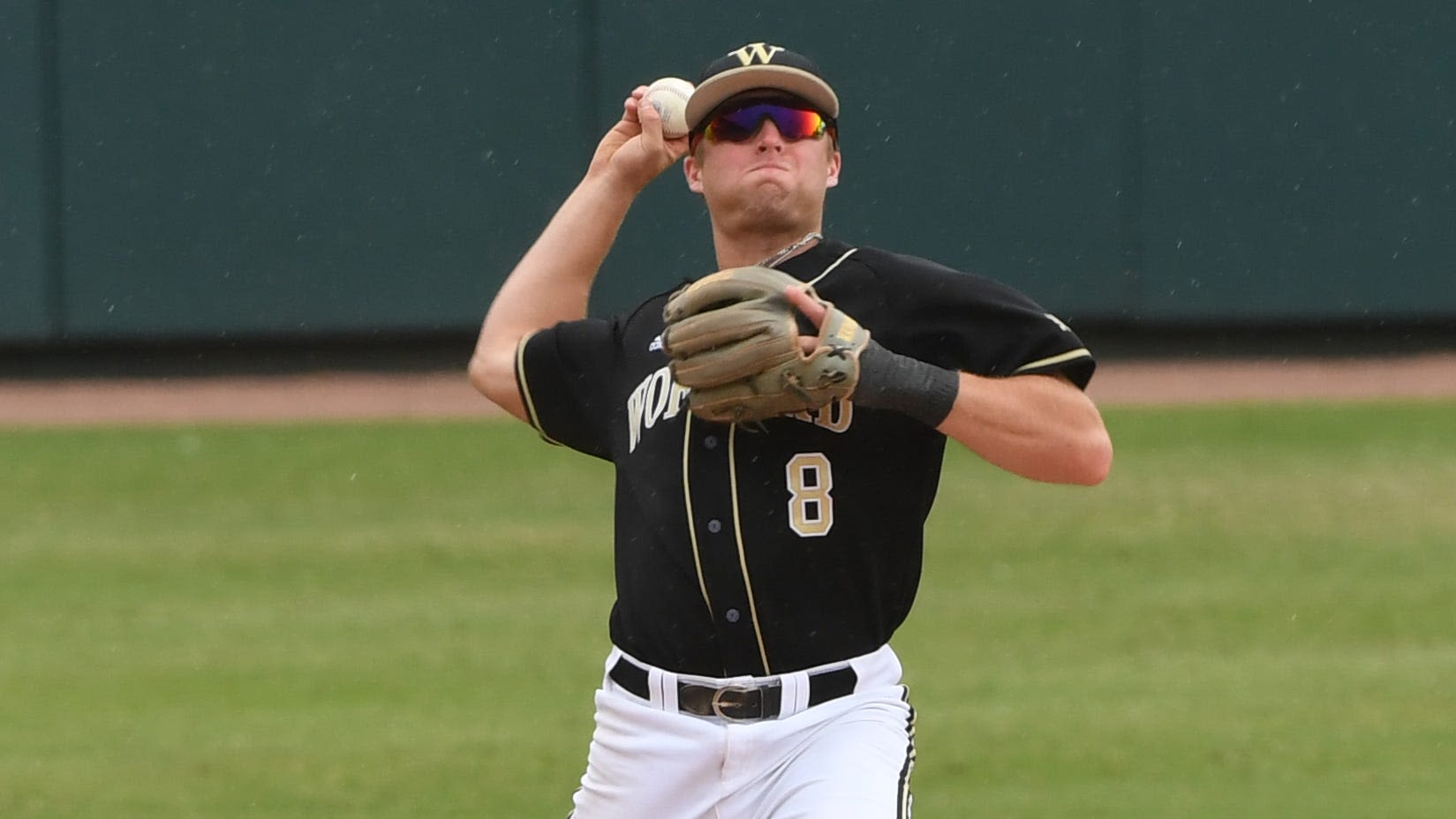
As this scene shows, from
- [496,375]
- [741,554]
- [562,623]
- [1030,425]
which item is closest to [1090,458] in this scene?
[1030,425]

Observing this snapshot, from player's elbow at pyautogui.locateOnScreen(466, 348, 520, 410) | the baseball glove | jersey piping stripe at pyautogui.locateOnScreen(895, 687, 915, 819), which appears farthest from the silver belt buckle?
player's elbow at pyautogui.locateOnScreen(466, 348, 520, 410)

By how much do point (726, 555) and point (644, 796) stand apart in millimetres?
391

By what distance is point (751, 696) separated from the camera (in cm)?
344

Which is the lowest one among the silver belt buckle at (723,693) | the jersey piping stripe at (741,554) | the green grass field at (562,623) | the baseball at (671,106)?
the green grass field at (562,623)

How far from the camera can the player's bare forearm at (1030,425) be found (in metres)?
3.23

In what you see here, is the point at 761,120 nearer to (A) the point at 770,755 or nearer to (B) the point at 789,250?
(B) the point at 789,250

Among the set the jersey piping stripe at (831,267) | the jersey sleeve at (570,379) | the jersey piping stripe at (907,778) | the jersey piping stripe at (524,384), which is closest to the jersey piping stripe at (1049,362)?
the jersey piping stripe at (831,267)

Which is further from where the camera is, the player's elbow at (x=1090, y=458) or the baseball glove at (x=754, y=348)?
the player's elbow at (x=1090, y=458)

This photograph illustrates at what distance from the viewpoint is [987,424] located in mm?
3232

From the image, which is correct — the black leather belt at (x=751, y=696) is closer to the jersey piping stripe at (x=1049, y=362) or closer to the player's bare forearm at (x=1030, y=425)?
the player's bare forearm at (x=1030, y=425)

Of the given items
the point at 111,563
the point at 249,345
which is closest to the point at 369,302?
the point at 249,345

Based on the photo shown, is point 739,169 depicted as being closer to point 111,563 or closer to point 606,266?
point 111,563

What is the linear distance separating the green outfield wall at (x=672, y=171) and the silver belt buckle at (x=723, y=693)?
9312 millimetres

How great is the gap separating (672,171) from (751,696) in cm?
919
